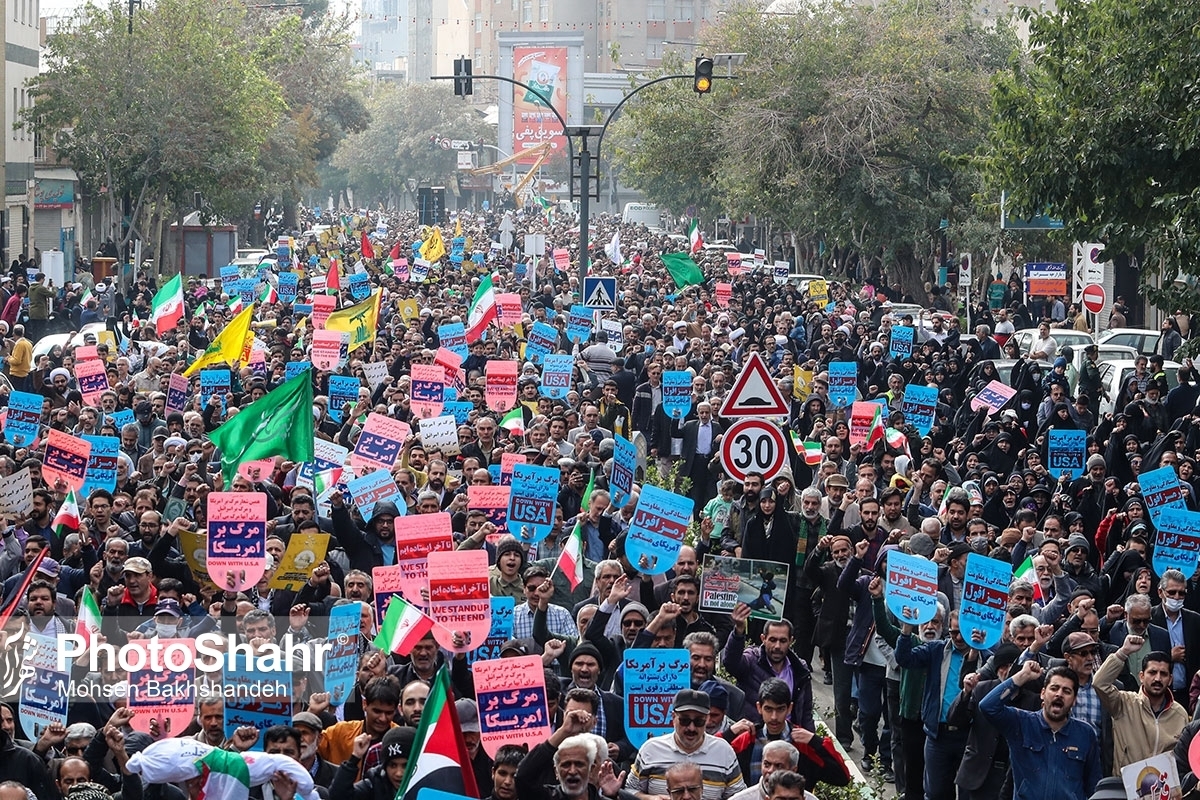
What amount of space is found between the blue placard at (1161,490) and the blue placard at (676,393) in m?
5.94

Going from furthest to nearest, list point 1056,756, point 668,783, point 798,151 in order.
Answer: point 798,151 → point 1056,756 → point 668,783

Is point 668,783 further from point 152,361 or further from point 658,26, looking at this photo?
point 658,26

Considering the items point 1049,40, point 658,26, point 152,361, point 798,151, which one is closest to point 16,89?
point 798,151

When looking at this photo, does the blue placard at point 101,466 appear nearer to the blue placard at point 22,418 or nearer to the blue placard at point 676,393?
the blue placard at point 22,418

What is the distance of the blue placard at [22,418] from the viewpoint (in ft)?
54.1

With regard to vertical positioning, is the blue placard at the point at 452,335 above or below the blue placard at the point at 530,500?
above

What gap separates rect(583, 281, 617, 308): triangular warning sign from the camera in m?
25.7

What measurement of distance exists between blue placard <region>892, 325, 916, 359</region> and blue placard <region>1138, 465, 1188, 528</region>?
10.3 metres

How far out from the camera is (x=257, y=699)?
889cm

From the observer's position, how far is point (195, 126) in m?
47.5

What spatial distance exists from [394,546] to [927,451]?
5.52 metres

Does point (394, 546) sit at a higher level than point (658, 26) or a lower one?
lower

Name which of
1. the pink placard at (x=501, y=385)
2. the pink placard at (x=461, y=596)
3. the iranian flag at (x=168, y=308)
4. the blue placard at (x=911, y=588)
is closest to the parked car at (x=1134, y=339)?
the pink placard at (x=501, y=385)

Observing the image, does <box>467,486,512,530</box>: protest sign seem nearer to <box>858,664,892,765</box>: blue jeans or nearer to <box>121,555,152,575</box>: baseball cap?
<box>858,664,892,765</box>: blue jeans
